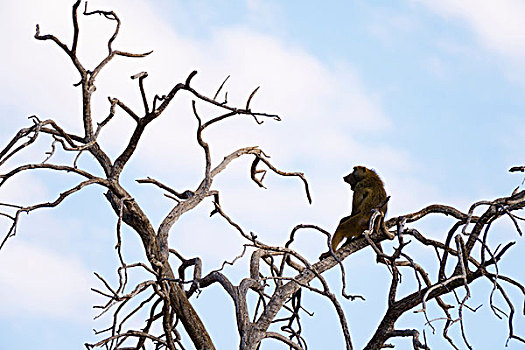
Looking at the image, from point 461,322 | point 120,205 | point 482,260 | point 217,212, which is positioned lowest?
point 461,322

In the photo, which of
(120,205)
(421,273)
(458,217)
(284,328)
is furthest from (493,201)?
(120,205)

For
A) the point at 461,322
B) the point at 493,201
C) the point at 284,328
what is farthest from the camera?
the point at 284,328

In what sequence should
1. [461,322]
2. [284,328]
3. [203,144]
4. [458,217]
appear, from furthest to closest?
[284,328] < [203,144] < [458,217] < [461,322]

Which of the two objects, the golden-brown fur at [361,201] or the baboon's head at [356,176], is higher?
the baboon's head at [356,176]

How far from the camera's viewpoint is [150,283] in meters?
5.00

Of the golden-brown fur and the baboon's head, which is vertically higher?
the baboon's head

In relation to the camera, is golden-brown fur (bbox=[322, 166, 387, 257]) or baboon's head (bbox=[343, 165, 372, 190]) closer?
golden-brown fur (bbox=[322, 166, 387, 257])

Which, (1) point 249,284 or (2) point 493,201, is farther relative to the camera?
(1) point 249,284

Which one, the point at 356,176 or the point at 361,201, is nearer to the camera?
the point at 361,201

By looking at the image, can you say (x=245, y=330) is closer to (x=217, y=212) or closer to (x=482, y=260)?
(x=217, y=212)

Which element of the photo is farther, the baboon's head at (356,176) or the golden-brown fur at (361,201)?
the baboon's head at (356,176)

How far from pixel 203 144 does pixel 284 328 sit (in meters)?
1.58

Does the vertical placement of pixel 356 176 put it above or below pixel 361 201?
above

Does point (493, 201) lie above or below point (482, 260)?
above
